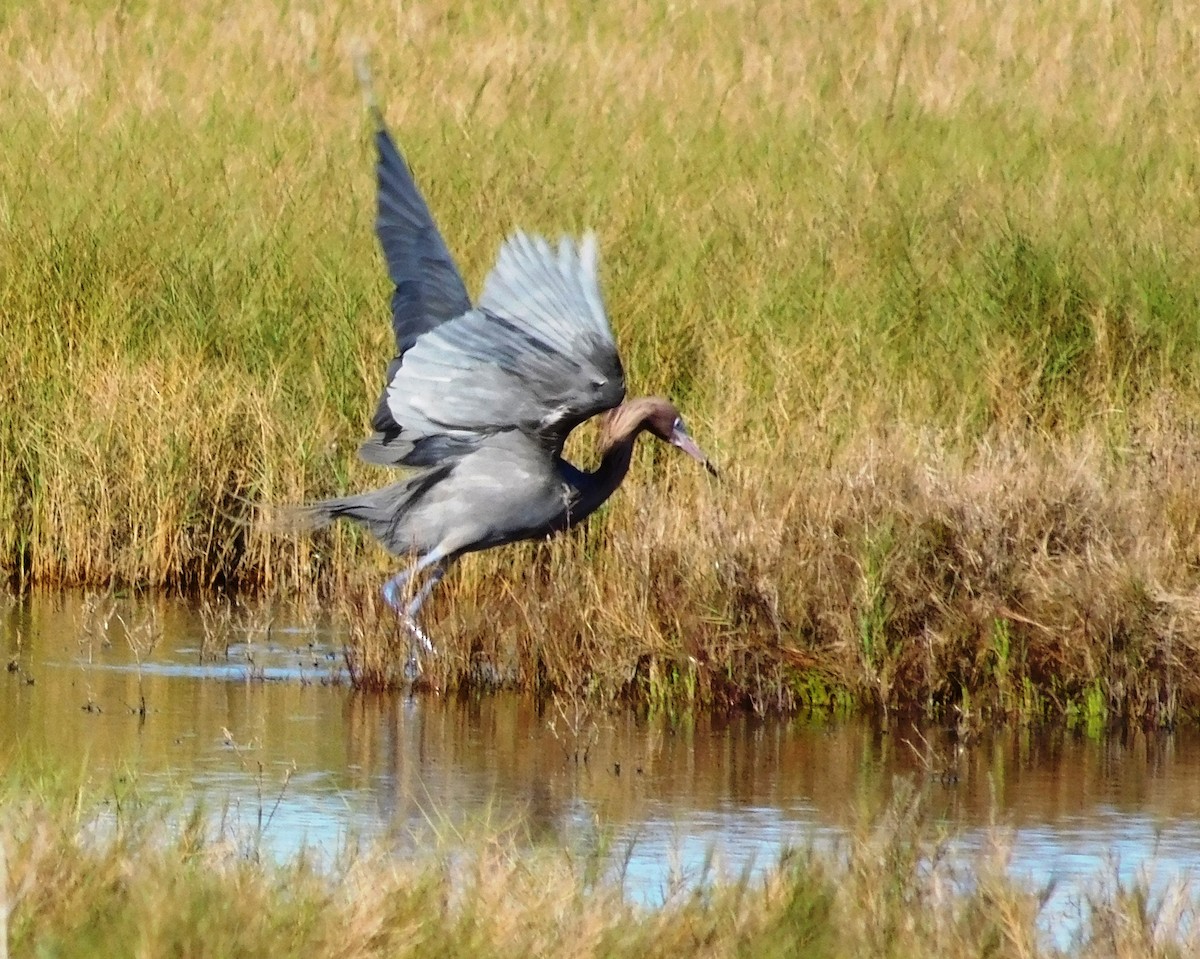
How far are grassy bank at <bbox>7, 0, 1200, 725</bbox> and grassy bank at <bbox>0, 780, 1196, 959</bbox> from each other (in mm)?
2343

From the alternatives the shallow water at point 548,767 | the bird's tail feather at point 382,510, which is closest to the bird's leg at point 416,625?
the shallow water at point 548,767

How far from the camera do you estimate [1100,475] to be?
7.71 metres

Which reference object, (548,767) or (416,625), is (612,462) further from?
(548,767)

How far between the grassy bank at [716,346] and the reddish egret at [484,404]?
0.25m

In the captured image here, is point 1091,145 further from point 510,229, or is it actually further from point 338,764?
point 338,764

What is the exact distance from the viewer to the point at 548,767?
6.40 metres

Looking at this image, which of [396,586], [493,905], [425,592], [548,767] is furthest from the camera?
[396,586]

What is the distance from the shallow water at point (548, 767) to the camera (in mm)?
5605

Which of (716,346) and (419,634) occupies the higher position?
(716,346)

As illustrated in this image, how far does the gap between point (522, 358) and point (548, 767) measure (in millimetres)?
1177

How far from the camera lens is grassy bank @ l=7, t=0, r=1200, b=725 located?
23.3 ft

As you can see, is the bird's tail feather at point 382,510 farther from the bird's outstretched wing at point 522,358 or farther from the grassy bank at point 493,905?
the grassy bank at point 493,905

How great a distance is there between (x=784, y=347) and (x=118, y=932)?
5.85 meters

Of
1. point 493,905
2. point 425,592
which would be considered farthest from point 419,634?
point 493,905
